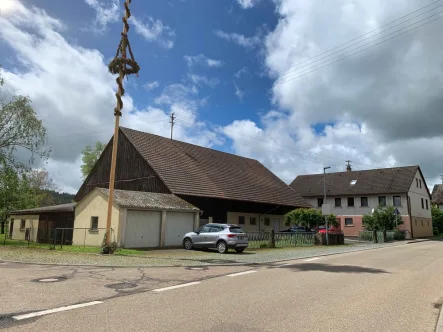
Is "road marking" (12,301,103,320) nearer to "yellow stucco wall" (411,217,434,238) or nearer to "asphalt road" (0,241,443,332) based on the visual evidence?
"asphalt road" (0,241,443,332)

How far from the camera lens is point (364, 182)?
55125 millimetres

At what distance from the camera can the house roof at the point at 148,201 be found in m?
23.4

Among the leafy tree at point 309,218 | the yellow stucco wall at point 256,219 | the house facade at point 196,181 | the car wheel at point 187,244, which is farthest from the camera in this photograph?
the yellow stucco wall at point 256,219

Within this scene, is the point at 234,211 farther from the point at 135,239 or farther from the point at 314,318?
the point at 314,318

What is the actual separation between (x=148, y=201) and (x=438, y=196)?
73.2 m

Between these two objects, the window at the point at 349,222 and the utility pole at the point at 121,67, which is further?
the window at the point at 349,222

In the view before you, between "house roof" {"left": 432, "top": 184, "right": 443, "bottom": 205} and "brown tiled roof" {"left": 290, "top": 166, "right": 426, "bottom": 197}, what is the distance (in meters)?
29.1

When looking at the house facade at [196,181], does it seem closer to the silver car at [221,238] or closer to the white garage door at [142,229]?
the white garage door at [142,229]

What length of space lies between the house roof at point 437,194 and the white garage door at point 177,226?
67938 mm

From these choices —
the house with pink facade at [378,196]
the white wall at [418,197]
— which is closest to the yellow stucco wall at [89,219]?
the house with pink facade at [378,196]

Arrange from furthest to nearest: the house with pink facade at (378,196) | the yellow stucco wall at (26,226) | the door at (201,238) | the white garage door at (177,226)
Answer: the house with pink facade at (378,196), the yellow stucco wall at (26,226), the white garage door at (177,226), the door at (201,238)

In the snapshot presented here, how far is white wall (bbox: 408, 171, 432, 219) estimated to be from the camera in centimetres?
5075

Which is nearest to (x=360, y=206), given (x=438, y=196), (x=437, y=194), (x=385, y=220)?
(x=385, y=220)

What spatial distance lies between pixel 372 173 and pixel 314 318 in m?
54.2
